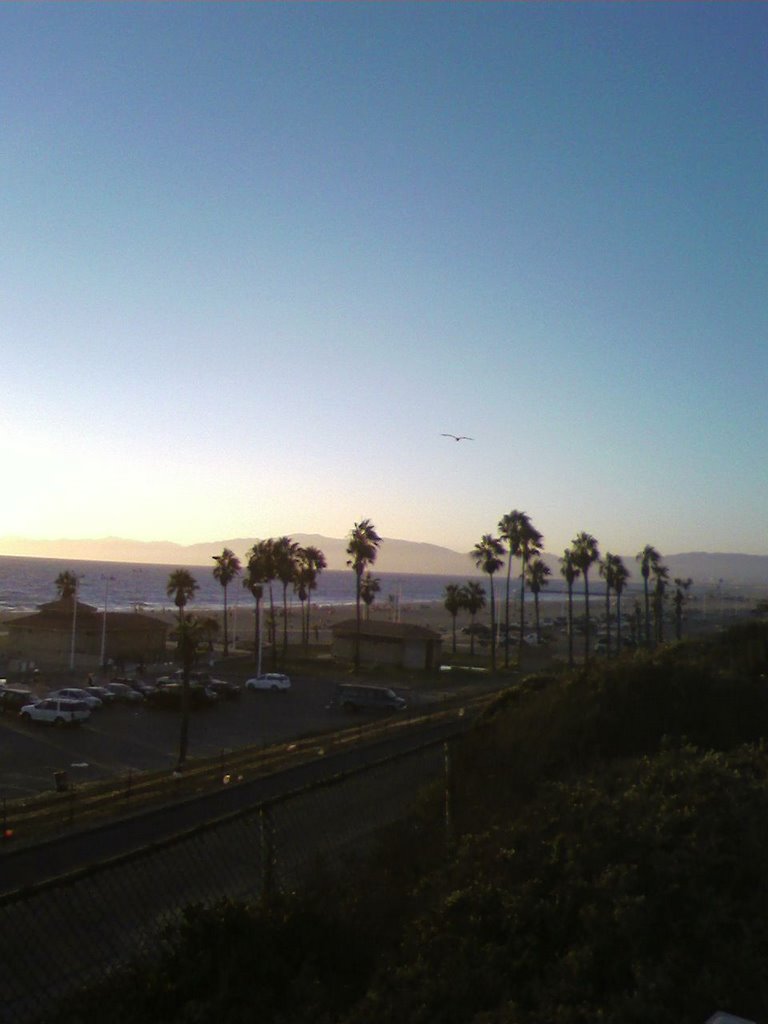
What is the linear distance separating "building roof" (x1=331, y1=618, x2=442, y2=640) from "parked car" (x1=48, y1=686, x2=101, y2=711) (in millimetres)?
24459

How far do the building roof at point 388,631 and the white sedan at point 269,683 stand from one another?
13836mm

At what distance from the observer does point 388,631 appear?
6669cm

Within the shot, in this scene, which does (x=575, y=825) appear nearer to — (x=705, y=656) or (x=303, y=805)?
(x=303, y=805)

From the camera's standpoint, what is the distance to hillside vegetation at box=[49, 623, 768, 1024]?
162 inches

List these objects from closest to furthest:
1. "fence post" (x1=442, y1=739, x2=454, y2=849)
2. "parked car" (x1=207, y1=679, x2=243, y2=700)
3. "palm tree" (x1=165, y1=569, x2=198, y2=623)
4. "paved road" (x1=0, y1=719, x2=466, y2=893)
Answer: "paved road" (x1=0, y1=719, x2=466, y2=893), "fence post" (x1=442, y1=739, x2=454, y2=849), "parked car" (x1=207, y1=679, x2=243, y2=700), "palm tree" (x1=165, y1=569, x2=198, y2=623)

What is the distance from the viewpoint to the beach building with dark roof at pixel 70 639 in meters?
67.1

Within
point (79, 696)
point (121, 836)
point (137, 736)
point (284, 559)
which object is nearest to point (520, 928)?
point (121, 836)

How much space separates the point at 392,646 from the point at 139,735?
1182 inches

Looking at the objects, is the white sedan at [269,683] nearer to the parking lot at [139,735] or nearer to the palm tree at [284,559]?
the parking lot at [139,735]

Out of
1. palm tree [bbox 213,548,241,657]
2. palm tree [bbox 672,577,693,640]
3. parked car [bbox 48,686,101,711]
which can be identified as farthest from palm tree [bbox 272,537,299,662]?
palm tree [bbox 672,577,693,640]

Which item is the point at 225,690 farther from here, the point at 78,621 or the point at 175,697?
the point at 78,621

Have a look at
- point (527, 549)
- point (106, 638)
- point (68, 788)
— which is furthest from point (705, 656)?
point (106, 638)

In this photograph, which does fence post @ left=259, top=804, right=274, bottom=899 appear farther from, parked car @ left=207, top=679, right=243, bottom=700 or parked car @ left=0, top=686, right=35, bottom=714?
parked car @ left=207, top=679, right=243, bottom=700

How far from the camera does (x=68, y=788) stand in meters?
23.9
